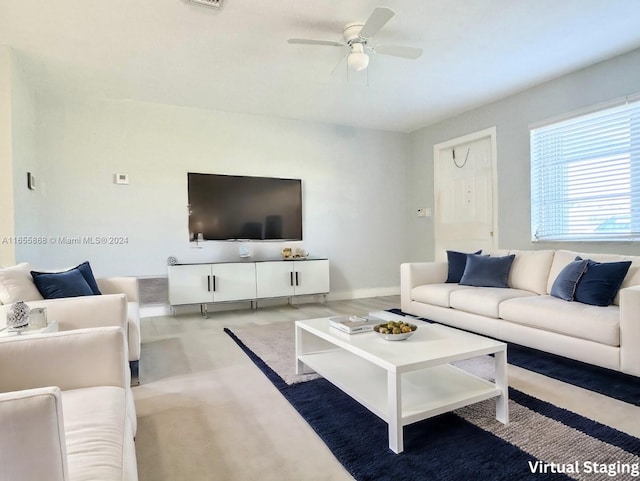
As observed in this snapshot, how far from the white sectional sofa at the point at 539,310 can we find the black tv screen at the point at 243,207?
1.85 m

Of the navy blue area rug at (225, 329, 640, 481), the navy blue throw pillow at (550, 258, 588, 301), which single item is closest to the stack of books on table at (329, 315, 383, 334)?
the navy blue area rug at (225, 329, 640, 481)

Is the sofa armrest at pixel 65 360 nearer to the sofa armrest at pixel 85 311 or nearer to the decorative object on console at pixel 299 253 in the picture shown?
the sofa armrest at pixel 85 311

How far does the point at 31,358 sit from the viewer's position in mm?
1312

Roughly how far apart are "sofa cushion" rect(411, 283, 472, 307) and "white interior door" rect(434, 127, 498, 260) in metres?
1.42

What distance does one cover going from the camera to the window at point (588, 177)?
338cm

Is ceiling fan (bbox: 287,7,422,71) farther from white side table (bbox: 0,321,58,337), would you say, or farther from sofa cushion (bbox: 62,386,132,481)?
sofa cushion (bbox: 62,386,132,481)

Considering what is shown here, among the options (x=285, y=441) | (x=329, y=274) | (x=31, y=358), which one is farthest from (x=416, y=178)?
(x=31, y=358)

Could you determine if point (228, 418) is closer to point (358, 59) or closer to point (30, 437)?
point (30, 437)

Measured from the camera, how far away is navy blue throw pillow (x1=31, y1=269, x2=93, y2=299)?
2.31 metres

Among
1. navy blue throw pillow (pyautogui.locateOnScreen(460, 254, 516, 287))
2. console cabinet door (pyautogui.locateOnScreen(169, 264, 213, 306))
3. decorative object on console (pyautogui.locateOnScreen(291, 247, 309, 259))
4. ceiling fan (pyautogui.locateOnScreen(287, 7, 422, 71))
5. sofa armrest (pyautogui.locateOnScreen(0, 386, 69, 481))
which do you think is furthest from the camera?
decorative object on console (pyautogui.locateOnScreen(291, 247, 309, 259))

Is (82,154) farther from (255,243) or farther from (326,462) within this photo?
(326,462)

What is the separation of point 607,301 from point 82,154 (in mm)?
5079

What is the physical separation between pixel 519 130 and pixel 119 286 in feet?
14.7

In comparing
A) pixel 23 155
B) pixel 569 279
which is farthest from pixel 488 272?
pixel 23 155
